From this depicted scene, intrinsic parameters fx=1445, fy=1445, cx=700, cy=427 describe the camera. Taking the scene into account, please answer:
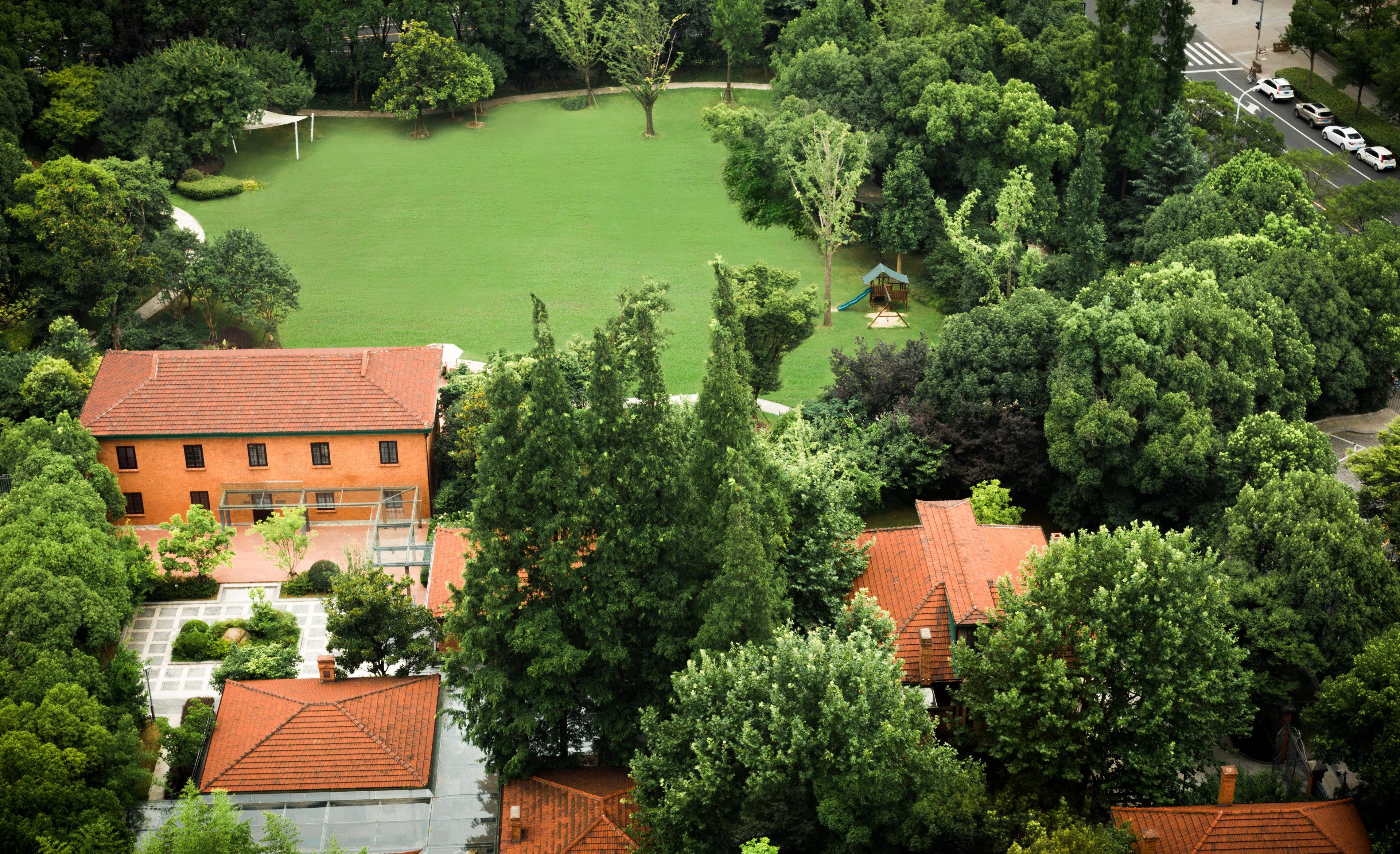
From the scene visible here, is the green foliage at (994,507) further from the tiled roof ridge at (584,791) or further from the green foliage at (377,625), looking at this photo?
the green foliage at (377,625)

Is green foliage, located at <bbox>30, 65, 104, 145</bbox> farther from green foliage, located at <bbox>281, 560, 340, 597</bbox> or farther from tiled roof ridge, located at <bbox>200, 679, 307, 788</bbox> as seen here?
tiled roof ridge, located at <bbox>200, 679, 307, 788</bbox>

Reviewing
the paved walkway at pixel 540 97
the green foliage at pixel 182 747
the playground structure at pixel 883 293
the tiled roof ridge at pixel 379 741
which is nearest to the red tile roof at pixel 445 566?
the tiled roof ridge at pixel 379 741

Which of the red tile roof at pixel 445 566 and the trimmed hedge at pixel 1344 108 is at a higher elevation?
the trimmed hedge at pixel 1344 108

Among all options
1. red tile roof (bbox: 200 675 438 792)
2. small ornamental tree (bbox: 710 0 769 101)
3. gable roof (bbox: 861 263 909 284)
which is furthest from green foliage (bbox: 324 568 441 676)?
small ornamental tree (bbox: 710 0 769 101)

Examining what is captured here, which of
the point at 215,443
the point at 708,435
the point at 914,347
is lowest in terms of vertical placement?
the point at 215,443

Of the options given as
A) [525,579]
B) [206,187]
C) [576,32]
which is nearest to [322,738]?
[525,579]

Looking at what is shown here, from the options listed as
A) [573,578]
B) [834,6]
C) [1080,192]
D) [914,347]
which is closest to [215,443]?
[573,578]

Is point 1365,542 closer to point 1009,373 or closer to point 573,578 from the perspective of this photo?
point 1009,373
